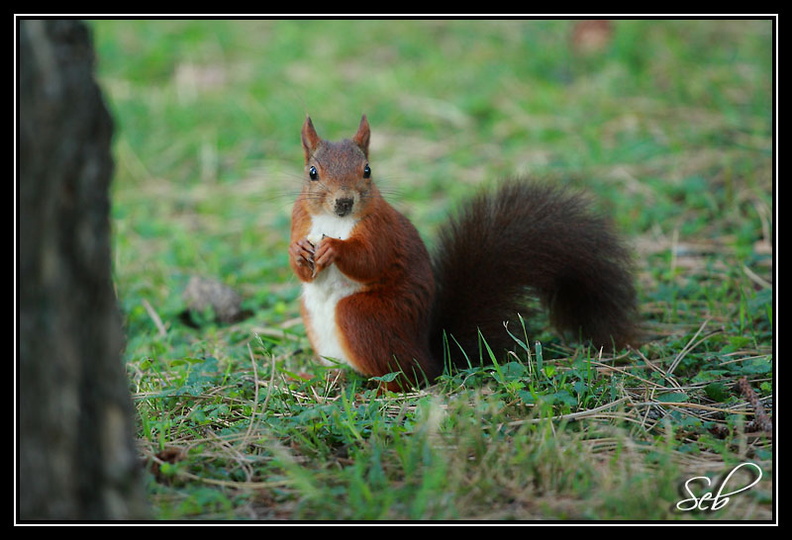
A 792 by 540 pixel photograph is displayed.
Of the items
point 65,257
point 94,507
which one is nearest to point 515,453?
point 94,507

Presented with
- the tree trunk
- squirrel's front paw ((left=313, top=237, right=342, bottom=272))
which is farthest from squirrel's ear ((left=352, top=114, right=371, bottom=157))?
the tree trunk

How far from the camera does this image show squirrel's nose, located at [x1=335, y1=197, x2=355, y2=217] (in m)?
2.24

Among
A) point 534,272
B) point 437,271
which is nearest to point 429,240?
point 437,271

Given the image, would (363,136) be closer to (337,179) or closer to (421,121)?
(337,179)

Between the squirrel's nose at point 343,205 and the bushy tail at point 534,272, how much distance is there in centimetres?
42

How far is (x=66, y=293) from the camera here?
1.28 metres

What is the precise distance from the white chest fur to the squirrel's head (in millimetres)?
39

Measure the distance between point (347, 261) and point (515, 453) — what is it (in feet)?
2.43

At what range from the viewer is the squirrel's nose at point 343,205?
7.36 feet

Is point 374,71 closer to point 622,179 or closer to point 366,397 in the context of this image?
point 622,179

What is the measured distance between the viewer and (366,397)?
2215mm

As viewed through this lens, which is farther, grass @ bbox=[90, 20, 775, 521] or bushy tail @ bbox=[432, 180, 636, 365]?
bushy tail @ bbox=[432, 180, 636, 365]

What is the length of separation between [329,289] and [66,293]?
3.72ft

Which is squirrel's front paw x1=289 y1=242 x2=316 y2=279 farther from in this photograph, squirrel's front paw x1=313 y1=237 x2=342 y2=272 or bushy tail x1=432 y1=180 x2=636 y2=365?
bushy tail x1=432 y1=180 x2=636 y2=365
